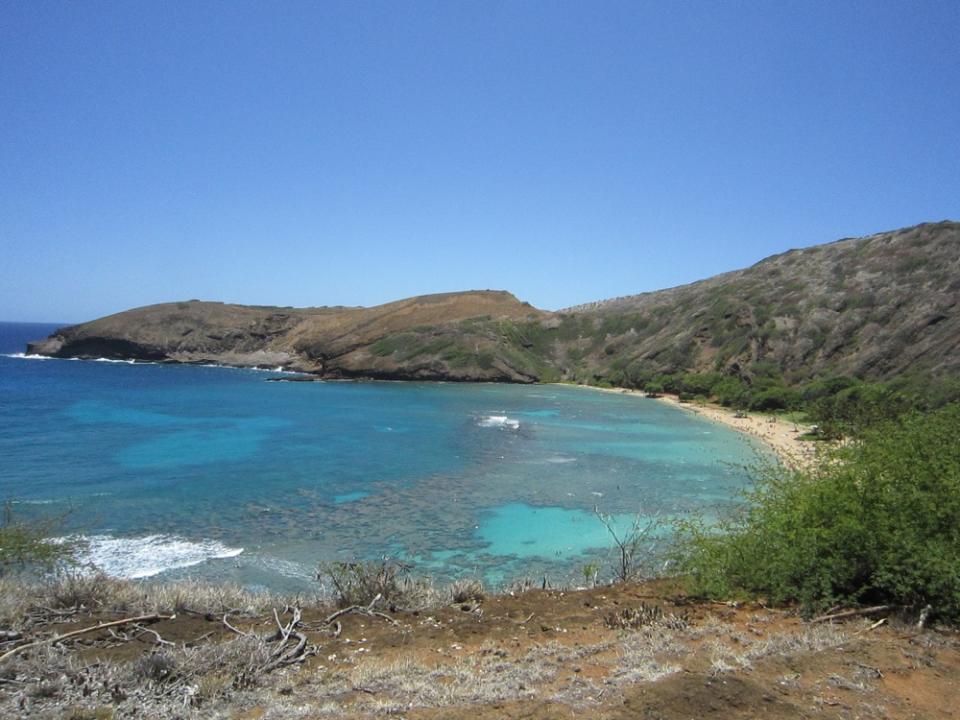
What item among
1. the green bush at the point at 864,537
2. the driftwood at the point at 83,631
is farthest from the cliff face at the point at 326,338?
the driftwood at the point at 83,631

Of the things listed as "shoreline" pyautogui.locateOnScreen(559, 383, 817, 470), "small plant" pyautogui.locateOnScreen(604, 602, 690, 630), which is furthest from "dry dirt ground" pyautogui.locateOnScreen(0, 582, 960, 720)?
"shoreline" pyautogui.locateOnScreen(559, 383, 817, 470)

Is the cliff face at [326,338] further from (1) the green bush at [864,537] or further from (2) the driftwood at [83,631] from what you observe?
(2) the driftwood at [83,631]

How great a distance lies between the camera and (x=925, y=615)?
7598mm

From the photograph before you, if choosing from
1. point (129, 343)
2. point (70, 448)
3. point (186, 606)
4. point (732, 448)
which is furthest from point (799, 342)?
point (129, 343)

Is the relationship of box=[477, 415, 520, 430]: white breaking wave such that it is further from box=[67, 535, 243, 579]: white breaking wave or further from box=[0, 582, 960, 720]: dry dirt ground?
box=[0, 582, 960, 720]: dry dirt ground

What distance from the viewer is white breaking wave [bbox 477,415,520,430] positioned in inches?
1610

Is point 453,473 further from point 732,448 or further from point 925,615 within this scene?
point 925,615

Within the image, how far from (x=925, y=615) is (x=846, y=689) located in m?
2.47

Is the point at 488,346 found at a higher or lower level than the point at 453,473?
higher

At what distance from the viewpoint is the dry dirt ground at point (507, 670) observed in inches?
221

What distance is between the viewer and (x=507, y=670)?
6.72m

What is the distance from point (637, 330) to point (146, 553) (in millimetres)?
73966

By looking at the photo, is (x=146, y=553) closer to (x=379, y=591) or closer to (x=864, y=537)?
(x=379, y=591)

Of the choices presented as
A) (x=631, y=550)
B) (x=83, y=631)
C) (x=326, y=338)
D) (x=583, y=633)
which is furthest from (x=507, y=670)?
(x=326, y=338)
